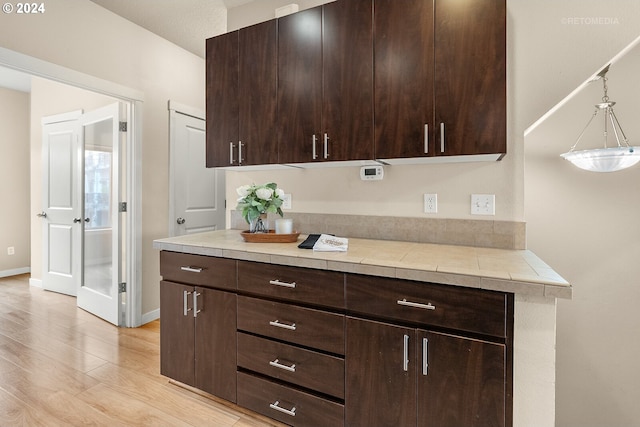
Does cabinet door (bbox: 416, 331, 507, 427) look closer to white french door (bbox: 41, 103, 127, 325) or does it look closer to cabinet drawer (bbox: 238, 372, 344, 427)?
cabinet drawer (bbox: 238, 372, 344, 427)

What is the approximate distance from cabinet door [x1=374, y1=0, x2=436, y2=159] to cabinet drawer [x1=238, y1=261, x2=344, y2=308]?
0.74 meters

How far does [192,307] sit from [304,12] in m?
1.86

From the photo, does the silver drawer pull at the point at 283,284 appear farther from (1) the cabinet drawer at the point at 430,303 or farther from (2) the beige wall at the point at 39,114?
(2) the beige wall at the point at 39,114

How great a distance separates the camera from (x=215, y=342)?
1757mm

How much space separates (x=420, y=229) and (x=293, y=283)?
866 mm

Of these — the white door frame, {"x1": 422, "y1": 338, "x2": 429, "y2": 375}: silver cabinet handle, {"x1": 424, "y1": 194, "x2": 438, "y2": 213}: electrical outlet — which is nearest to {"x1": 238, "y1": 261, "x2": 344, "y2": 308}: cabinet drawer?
{"x1": 422, "y1": 338, "x2": 429, "y2": 375}: silver cabinet handle

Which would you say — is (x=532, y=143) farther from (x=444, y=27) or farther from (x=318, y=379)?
(x=318, y=379)

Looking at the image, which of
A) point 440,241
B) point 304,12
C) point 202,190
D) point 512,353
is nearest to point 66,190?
point 202,190

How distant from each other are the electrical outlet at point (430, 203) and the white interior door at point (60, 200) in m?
3.79

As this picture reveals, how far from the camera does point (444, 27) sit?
1.57 m

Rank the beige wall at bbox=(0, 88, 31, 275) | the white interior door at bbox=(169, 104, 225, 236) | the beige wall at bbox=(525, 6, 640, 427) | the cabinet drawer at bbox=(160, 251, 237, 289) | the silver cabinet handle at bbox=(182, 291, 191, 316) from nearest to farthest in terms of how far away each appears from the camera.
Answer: the cabinet drawer at bbox=(160, 251, 237, 289)
the silver cabinet handle at bbox=(182, 291, 191, 316)
the beige wall at bbox=(525, 6, 640, 427)
the white interior door at bbox=(169, 104, 225, 236)
the beige wall at bbox=(0, 88, 31, 275)

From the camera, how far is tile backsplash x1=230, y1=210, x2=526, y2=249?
172cm

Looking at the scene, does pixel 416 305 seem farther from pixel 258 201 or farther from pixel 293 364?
pixel 258 201

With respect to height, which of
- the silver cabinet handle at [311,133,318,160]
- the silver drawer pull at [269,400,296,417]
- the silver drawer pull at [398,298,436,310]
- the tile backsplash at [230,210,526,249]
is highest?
the silver cabinet handle at [311,133,318,160]
